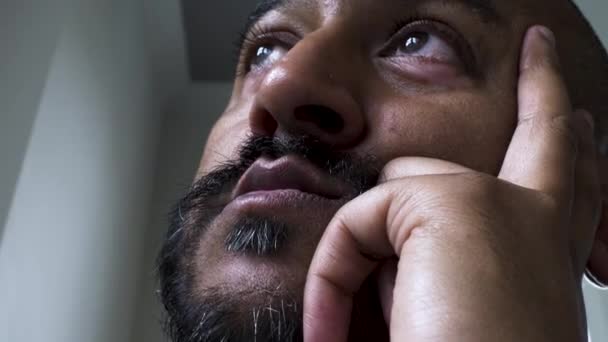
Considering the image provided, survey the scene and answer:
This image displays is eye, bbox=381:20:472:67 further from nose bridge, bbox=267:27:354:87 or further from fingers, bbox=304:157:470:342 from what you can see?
fingers, bbox=304:157:470:342

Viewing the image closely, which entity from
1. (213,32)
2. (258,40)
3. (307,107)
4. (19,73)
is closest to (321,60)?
(307,107)

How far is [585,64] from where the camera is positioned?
0.78m

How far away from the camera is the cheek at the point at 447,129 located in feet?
1.90

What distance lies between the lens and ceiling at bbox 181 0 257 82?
1.71m

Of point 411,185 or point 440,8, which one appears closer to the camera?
point 411,185

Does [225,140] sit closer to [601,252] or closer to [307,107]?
[307,107]

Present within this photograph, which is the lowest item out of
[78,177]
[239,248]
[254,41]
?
[78,177]

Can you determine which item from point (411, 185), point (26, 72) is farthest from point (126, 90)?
point (411, 185)

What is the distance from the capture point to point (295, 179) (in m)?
0.54

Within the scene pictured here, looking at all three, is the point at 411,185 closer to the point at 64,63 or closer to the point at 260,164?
the point at 260,164

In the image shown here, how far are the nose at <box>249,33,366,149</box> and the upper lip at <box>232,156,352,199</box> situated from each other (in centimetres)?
3

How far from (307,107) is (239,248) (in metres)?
0.16

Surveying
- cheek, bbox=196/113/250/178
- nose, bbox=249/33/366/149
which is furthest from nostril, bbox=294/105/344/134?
cheek, bbox=196/113/250/178

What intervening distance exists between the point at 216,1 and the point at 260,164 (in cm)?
125
